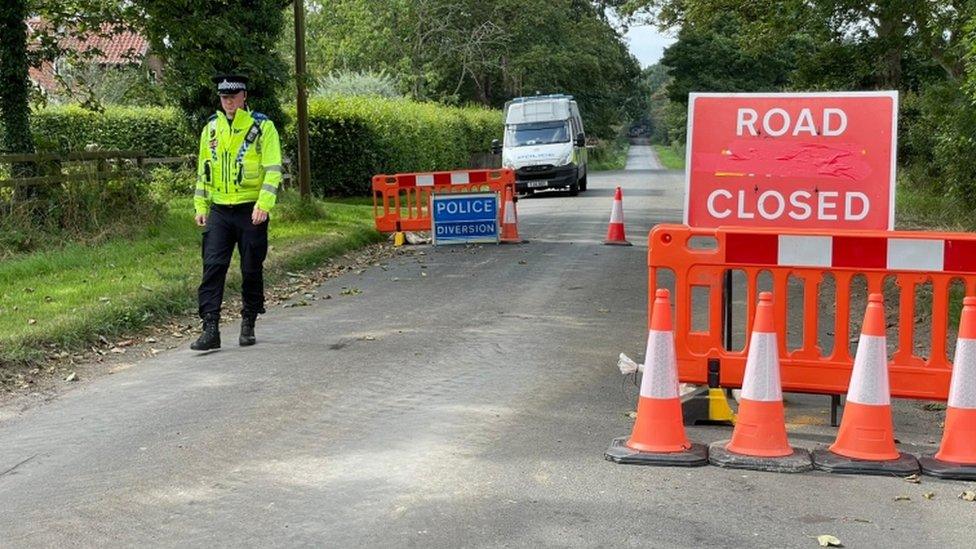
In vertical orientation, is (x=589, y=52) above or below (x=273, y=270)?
above

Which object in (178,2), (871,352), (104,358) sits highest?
(178,2)

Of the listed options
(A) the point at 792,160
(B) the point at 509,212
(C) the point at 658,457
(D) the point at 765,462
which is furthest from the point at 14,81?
(D) the point at 765,462

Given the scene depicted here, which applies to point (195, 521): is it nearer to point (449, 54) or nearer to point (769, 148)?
point (769, 148)

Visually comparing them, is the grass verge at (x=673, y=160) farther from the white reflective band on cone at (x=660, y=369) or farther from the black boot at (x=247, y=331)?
the white reflective band on cone at (x=660, y=369)

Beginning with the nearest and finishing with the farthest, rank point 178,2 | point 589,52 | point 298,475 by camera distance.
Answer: point 298,475 < point 178,2 < point 589,52

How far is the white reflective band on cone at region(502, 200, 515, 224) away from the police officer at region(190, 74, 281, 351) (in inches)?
367

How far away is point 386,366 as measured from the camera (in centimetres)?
872

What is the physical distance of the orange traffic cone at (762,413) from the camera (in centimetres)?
611

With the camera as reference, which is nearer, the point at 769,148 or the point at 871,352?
the point at 871,352

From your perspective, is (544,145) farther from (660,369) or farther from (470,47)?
(660,369)

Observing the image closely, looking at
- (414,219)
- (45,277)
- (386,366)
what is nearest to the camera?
(386,366)

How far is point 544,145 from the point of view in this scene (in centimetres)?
3550

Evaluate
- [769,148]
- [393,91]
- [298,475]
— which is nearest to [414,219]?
[769,148]

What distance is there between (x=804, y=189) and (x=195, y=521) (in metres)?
4.54
